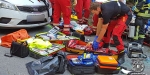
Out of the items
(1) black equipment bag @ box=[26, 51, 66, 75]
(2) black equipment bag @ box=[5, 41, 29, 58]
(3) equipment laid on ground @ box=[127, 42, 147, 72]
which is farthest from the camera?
(3) equipment laid on ground @ box=[127, 42, 147, 72]

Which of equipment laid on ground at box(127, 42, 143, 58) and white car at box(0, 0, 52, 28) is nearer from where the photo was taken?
equipment laid on ground at box(127, 42, 143, 58)

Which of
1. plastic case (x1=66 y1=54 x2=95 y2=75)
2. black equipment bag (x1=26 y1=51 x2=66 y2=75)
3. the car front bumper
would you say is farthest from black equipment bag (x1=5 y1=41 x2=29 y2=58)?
the car front bumper

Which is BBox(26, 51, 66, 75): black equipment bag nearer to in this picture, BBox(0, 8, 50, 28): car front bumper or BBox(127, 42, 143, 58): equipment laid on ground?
BBox(127, 42, 143, 58): equipment laid on ground

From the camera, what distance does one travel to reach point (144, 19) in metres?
6.46

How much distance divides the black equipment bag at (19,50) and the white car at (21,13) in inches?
54.8

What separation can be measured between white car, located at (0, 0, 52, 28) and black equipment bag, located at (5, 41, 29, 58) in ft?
4.57

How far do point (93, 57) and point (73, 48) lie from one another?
0.91 metres

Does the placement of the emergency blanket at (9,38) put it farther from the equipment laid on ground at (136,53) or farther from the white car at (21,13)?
the equipment laid on ground at (136,53)

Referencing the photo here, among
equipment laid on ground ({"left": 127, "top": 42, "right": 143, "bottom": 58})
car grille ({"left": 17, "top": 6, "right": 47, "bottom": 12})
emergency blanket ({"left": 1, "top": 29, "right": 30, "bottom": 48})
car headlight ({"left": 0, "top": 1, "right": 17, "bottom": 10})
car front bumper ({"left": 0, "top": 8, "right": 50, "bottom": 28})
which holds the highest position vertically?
car headlight ({"left": 0, "top": 1, "right": 17, "bottom": 10})

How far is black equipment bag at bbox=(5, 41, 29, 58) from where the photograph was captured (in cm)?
506

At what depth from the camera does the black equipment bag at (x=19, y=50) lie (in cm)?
506

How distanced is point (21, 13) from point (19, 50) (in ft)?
5.28

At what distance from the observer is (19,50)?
200 inches

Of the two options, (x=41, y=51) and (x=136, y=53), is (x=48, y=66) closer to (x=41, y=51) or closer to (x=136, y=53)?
(x=41, y=51)
